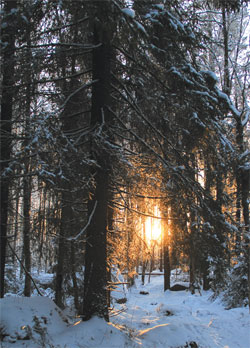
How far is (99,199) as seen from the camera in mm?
5570

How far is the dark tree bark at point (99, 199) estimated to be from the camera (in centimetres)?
514

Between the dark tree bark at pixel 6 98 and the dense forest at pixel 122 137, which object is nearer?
the dense forest at pixel 122 137

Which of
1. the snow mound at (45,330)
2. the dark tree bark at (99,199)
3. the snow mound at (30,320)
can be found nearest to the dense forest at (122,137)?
the dark tree bark at (99,199)

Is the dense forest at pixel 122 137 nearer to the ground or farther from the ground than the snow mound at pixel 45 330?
farther from the ground

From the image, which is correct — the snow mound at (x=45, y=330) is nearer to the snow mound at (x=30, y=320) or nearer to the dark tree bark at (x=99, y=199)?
the snow mound at (x=30, y=320)

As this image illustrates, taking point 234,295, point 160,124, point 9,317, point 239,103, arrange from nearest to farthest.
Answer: point 9,317 < point 160,124 < point 234,295 < point 239,103

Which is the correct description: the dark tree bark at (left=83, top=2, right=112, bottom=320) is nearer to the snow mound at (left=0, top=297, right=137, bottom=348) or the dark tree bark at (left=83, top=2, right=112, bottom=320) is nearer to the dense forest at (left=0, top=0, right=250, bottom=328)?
the dense forest at (left=0, top=0, right=250, bottom=328)

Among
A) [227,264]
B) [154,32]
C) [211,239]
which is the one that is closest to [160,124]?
[154,32]

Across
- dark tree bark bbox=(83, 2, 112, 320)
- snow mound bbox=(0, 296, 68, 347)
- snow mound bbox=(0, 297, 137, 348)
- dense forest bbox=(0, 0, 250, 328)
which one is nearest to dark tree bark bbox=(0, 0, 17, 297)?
dense forest bbox=(0, 0, 250, 328)

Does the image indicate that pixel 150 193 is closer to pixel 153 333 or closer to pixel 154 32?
pixel 153 333

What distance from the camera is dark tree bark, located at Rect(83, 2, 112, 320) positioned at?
5137mm

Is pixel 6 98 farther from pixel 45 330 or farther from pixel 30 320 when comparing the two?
pixel 45 330

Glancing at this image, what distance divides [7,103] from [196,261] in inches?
214

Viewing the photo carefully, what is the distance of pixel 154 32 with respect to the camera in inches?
201
